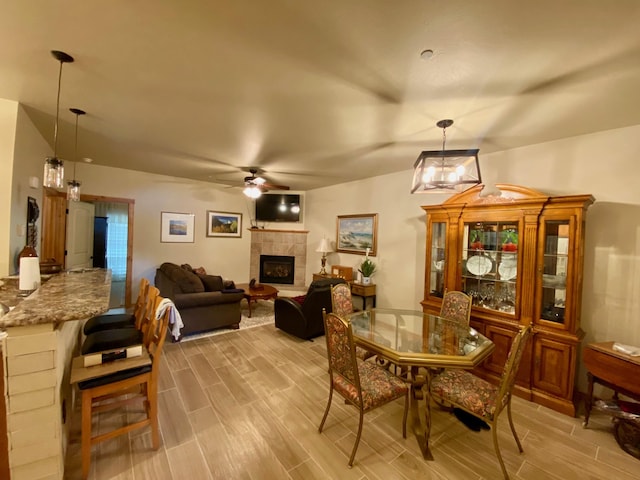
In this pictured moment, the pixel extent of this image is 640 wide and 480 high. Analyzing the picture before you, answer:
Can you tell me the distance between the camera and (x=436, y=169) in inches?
85.4

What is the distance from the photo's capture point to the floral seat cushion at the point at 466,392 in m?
1.86

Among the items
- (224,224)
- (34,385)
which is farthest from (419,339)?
(224,224)

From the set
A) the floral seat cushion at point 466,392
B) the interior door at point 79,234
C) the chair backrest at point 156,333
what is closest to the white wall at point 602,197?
the floral seat cushion at point 466,392

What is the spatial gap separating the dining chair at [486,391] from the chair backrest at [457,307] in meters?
0.70

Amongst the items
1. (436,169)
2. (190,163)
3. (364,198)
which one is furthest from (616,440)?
(190,163)

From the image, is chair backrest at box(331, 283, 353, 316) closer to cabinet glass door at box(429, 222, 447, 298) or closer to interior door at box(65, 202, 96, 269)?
cabinet glass door at box(429, 222, 447, 298)

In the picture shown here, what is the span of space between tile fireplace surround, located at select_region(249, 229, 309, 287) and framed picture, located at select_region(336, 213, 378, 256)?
1.20 m

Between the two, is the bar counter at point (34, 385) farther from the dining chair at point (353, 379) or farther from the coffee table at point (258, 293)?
the coffee table at point (258, 293)

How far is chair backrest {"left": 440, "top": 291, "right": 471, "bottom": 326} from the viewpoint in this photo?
2.82 metres

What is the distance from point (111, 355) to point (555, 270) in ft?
13.1

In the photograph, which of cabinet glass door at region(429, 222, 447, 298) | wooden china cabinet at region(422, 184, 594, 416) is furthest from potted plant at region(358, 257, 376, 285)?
wooden china cabinet at region(422, 184, 594, 416)

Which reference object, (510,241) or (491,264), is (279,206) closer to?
(491,264)

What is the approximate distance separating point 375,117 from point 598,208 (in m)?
2.42

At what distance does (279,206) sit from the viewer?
21.4ft
